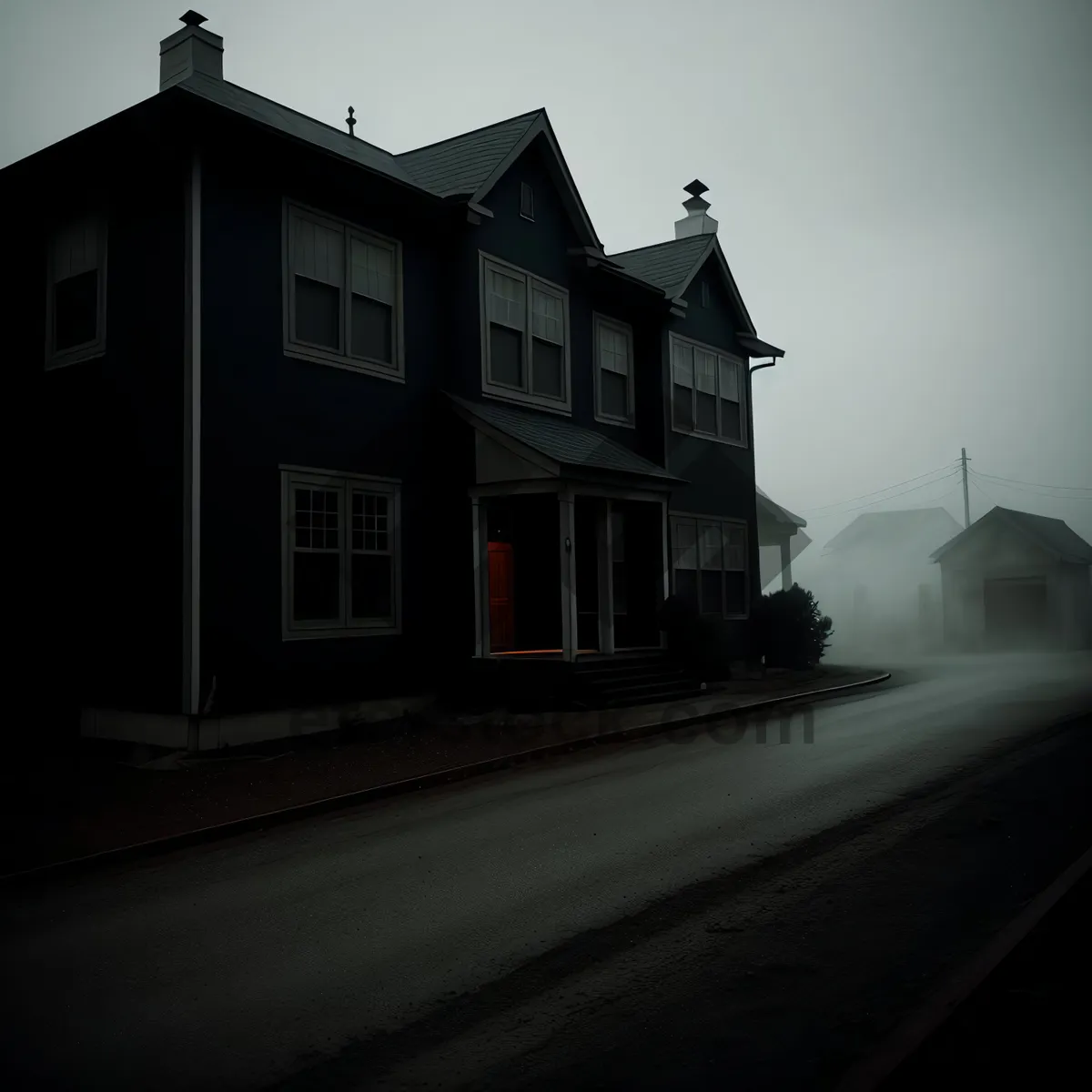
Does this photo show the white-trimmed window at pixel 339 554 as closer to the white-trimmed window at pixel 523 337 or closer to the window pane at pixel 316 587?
the window pane at pixel 316 587

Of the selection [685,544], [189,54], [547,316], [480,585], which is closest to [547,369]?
[547,316]

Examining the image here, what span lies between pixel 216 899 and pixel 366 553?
853 centimetres

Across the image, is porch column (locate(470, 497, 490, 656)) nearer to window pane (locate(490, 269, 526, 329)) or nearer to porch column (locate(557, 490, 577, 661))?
porch column (locate(557, 490, 577, 661))

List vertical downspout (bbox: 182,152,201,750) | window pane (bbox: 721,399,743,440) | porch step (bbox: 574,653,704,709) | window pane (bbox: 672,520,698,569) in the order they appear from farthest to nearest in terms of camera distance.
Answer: window pane (bbox: 721,399,743,440) → window pane (bbox: 672,520,698,569) → porch step (bbox: 574,653,704,709) → vertical downspout (bbox: 182,152,201,750)

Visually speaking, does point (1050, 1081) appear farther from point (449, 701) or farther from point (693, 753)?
point (449, 701)

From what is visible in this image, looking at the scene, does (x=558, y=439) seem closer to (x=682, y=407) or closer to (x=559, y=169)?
(x=559, y=169)

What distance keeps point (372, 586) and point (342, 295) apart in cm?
424

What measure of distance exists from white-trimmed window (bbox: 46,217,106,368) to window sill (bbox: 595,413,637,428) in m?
9.43

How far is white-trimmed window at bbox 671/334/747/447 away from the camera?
880 inches

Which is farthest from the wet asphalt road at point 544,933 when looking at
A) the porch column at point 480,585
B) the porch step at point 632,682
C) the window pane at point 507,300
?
the window pane at point 507,300

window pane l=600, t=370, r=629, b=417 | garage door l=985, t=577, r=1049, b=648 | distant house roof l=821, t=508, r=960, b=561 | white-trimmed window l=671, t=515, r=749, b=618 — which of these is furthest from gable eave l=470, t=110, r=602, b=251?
distant house roof l=821, t=508, r=960, b=561

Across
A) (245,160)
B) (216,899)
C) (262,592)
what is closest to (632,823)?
Answer: (216,899)

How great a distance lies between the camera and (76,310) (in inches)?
569

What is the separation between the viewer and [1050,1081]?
12.5 feet
